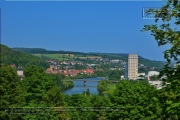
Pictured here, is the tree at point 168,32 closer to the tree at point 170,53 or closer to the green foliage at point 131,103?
the tree at point 170,53

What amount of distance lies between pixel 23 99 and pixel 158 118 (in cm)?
821

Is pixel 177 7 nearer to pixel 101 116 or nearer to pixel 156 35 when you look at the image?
pixel 156 35

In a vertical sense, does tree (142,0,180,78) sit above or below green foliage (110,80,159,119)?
above

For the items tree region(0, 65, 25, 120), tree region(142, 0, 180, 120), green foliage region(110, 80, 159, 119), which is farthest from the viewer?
green foliage region(110, 80, 159, 119)

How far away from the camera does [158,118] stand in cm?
2834

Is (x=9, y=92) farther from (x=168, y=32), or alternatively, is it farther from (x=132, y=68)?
(x=132, y=68)

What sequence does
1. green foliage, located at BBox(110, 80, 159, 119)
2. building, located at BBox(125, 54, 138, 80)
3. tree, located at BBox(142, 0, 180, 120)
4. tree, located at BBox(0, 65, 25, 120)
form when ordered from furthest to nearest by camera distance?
building, located at BBox(125, 54, 138, 80) → green foliage, located at BBox(110, 80, 159, 119) → tree, located at BBox(0, 65, 25, 120) → tree, located at BBox(142, 0, 180, 120)

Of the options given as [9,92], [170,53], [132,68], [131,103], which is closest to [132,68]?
[132,68]

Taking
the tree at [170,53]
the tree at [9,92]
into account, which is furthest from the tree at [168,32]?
the tree at [9,92]

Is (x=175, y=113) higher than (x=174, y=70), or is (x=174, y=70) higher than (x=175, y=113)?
(x=174, y=70)

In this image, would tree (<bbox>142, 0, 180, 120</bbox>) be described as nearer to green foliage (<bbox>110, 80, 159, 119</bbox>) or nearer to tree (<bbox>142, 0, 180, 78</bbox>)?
tree (<bbox>142, 0, 180, 78</bbox>)

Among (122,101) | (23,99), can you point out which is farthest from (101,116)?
(23,99)

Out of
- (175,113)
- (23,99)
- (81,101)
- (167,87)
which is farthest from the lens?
(81,101)

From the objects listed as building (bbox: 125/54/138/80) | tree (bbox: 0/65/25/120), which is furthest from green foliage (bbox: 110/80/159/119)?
building (bbox: 125/54/138/80)
